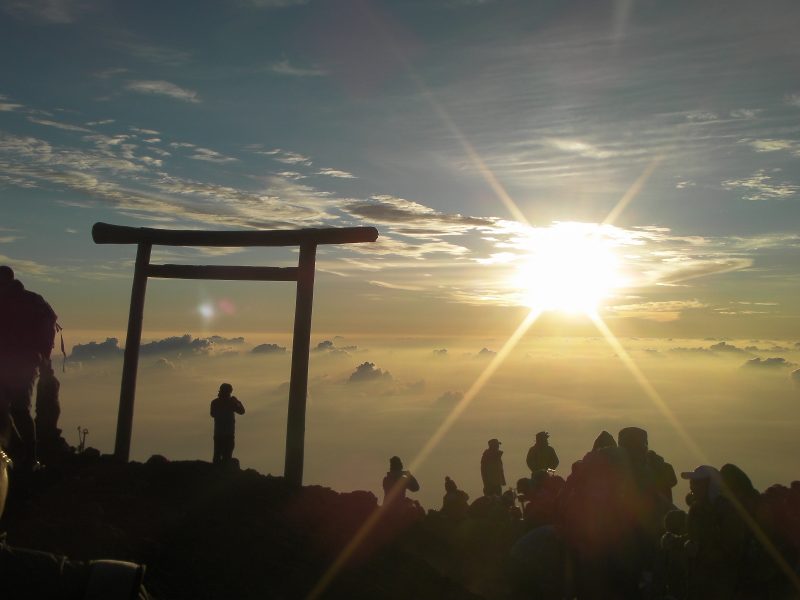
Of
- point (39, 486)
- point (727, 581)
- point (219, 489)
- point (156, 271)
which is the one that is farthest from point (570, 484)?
point (156, 271)

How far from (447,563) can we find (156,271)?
6.81 meters

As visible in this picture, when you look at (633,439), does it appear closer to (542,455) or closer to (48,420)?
(542,455)

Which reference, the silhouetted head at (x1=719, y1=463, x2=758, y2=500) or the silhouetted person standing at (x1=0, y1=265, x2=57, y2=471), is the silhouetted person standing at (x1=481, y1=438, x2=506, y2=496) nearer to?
the silhouetted head at (x1=719, y1=463, x2=758, y2=500)

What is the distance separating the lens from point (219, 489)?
31.9 ft

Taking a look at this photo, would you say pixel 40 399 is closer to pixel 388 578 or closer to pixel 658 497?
pixel 388 578

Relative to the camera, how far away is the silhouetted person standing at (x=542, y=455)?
479 inches

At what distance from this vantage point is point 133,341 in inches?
468

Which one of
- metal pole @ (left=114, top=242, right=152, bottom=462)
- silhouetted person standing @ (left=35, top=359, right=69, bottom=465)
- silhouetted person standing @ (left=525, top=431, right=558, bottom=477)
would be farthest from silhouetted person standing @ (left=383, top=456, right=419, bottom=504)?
silhouetted person standing @ (left=35, top=359, right=69, bottom=465)

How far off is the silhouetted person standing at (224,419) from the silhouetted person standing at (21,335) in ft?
15.8

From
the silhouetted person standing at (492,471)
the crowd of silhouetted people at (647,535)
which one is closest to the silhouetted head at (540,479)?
the crowd of silhouetted people at (647,535)

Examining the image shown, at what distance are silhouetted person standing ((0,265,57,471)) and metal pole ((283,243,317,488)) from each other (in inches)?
162

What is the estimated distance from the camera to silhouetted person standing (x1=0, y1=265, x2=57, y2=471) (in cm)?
731

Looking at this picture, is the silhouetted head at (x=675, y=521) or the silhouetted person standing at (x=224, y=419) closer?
the silhouetted head at (x=675, y=521)

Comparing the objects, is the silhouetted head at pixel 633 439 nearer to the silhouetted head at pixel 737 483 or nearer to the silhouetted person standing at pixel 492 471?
the silhouetted head at pixel 737 483
